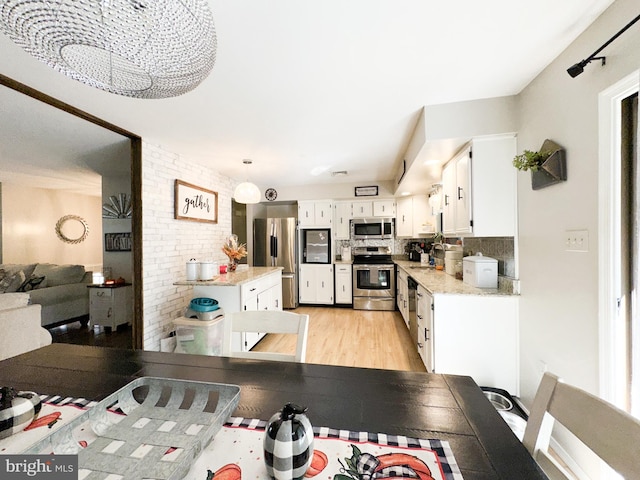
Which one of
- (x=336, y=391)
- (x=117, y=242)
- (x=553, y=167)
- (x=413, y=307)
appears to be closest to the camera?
(x=336, y=391)

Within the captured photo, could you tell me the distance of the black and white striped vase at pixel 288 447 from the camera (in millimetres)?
531

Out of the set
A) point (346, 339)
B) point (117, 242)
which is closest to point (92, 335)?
point (117, 242)

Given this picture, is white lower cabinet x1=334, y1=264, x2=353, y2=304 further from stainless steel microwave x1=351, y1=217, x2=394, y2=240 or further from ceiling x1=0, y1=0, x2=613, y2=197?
ceiling x1=0, y1=0, x2=613, y2=197

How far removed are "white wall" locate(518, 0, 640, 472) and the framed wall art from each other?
364 centimetres

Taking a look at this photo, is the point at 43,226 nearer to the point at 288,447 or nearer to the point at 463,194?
the point at 288,447

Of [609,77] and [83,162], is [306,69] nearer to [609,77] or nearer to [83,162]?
[609,77]

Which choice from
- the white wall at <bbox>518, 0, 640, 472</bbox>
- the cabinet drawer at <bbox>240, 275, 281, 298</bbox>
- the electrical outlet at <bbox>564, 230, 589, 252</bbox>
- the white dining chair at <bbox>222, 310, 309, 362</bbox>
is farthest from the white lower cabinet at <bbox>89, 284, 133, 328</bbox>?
the electrical outlet at <bbox>564, 230, 589, 252</bbox>

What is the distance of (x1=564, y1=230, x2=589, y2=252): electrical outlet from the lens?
1364 millimetres

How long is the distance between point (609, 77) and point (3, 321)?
180 inches

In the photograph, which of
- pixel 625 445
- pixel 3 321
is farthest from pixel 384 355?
pixel 3 321

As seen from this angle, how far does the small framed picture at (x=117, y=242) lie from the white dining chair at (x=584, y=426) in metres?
5.44

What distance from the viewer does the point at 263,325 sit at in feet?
4.33

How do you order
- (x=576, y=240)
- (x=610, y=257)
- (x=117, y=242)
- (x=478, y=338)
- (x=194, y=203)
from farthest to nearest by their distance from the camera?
(x=117, y=242), (x=194, y=203), (x=478, y=338), (x=576, y=240), (x=610, y=257)

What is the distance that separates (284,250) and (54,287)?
373cm
